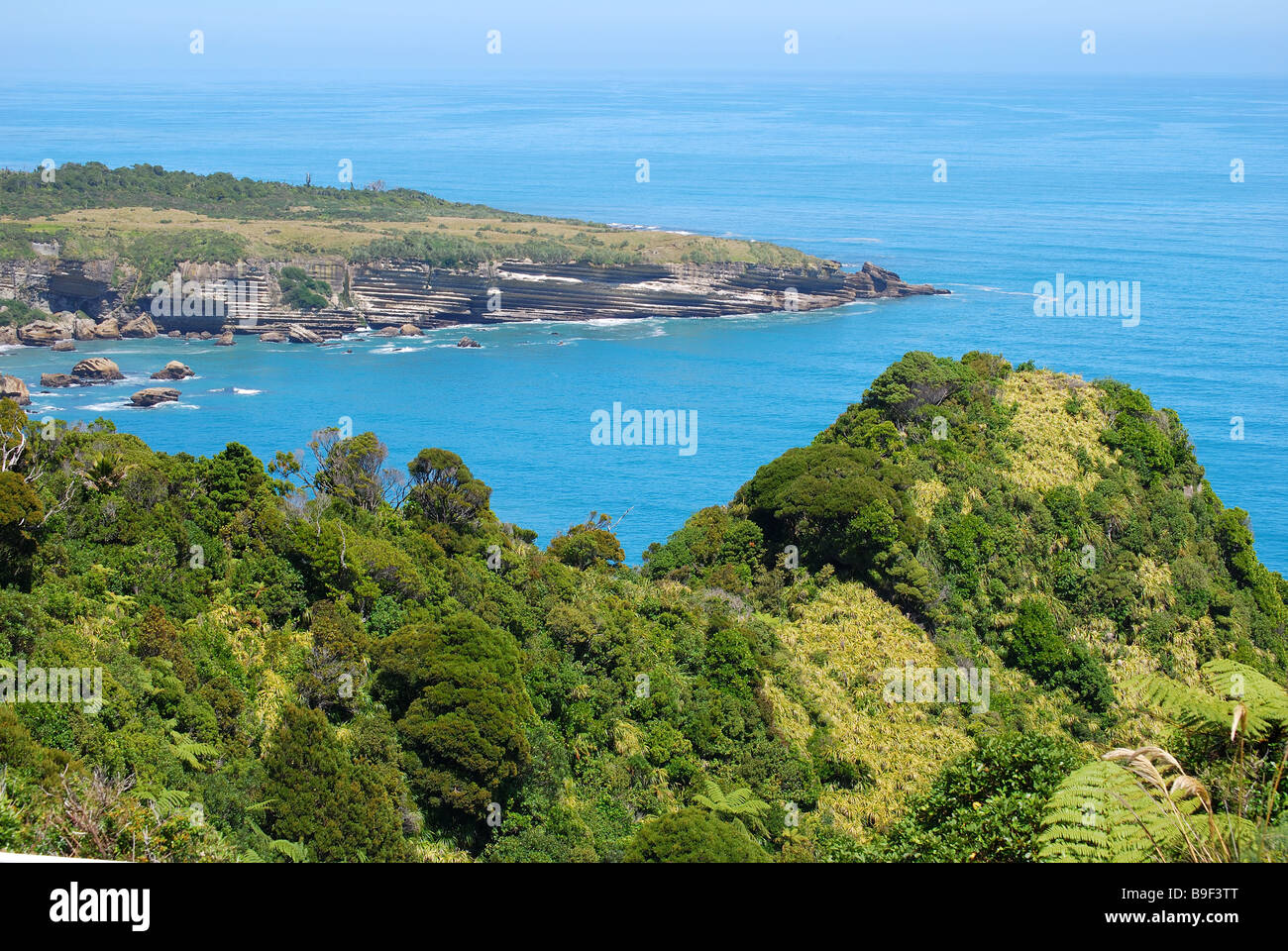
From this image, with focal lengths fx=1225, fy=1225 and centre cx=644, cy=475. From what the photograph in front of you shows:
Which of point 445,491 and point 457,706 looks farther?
point 445,491

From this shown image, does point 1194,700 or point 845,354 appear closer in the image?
point 1194,700

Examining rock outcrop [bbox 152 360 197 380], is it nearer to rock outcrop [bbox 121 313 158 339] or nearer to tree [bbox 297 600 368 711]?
rock outcrop [bbox 121 313 158 339]

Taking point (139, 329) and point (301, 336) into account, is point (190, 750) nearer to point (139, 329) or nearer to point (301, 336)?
point (301, 336)

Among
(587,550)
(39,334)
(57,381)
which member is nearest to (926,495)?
(587,550)

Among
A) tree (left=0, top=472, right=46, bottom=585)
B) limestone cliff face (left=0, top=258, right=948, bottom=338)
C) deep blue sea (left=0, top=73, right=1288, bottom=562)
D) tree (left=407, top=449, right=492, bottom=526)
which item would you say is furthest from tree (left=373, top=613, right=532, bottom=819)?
limestone cliff face (left=0, top=258, right=948, bottom=338)

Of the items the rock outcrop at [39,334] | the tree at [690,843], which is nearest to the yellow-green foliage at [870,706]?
the tree at [690,843]

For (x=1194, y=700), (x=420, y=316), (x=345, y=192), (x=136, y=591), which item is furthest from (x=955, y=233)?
(x=1194, y=700)
